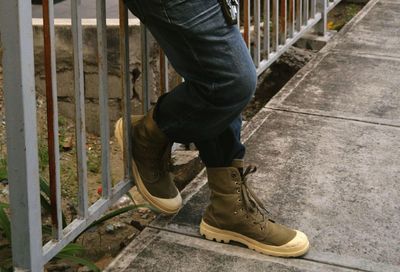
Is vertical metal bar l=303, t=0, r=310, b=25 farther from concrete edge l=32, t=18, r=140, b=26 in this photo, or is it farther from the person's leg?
the person's leg

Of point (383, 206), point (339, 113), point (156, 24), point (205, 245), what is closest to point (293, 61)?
point (339, 113)

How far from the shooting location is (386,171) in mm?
4090

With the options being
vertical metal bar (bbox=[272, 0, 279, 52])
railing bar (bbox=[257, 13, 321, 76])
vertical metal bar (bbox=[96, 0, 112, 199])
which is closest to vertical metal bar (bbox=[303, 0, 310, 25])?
railing bar (bbox=[257, 13, 321, 76])

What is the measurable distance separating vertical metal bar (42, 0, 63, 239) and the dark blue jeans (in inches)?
12.3

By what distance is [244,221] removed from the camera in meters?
3.33

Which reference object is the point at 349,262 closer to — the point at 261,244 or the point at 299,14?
the point at 261,244

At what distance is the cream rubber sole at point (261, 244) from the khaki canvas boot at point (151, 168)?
173 mm

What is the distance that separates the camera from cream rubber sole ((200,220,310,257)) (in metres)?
3.30

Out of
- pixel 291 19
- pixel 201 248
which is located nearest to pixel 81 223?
pixel 201 248

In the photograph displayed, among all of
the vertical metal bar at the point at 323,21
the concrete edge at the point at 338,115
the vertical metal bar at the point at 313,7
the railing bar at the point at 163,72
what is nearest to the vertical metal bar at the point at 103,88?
the railing bar at the point at 163,72

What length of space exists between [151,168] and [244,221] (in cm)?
42

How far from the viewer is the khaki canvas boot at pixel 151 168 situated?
134 inches

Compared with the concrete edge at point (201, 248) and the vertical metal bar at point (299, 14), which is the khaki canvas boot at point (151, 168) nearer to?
the concrete edge at point (201, 248)

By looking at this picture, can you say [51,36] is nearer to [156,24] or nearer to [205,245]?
[156,24]
